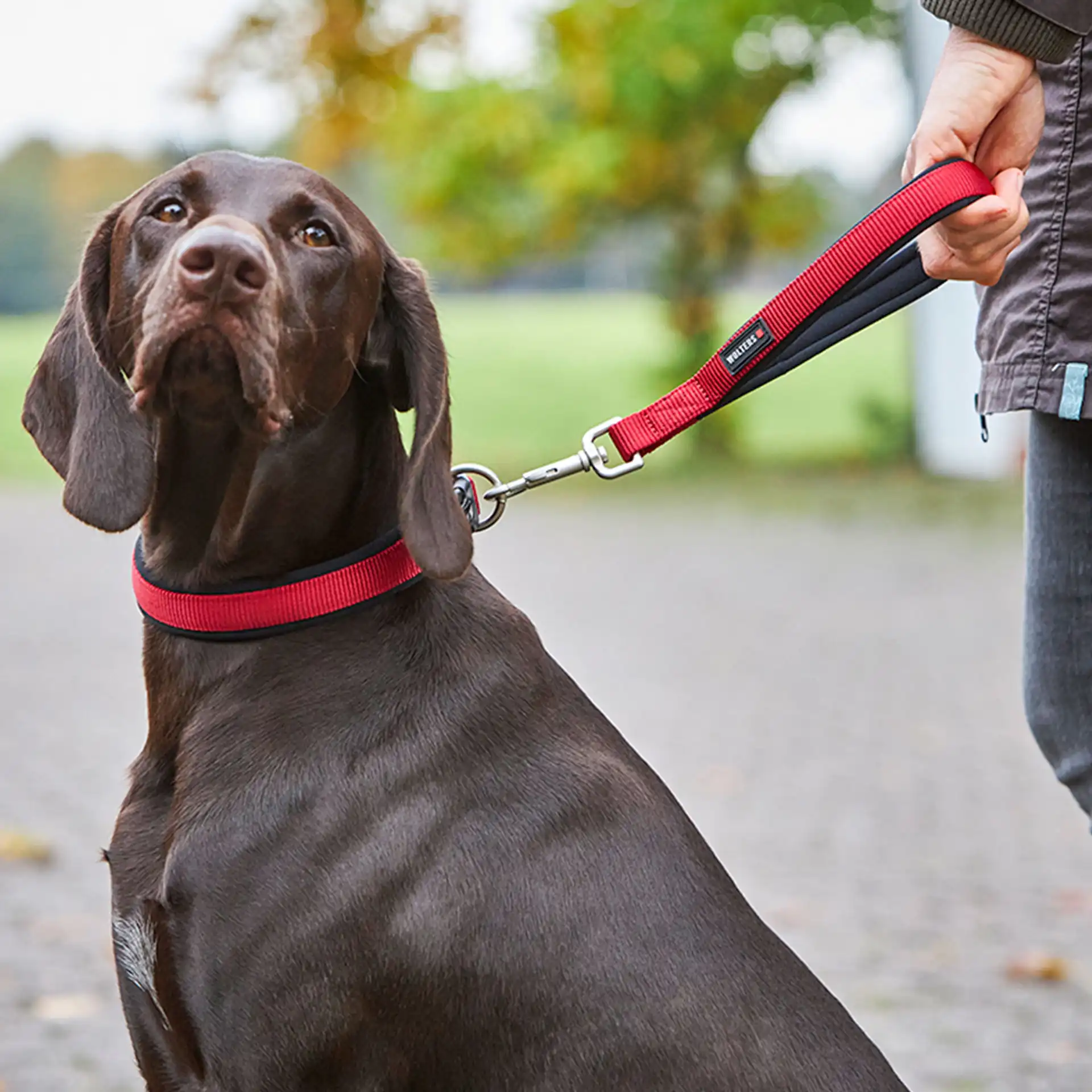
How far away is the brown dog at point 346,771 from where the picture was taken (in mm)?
2172

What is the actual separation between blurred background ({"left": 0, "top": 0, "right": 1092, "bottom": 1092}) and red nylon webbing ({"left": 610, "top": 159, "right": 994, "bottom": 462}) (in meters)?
0.37

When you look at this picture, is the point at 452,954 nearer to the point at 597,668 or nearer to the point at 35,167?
the point at 597,668

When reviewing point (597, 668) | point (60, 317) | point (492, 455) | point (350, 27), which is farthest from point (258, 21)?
point (60, 317)

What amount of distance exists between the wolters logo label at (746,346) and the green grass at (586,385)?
12.8 meters

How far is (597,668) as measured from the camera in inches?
338

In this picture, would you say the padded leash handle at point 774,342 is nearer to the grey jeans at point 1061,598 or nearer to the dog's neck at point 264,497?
the dog's neck at point 264,497

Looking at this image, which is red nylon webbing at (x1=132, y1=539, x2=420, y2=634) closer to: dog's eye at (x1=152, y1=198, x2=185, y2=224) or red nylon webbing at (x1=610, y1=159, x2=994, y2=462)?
red nylon webbing at (x1=610, y1=159, x2=994, y2=462)

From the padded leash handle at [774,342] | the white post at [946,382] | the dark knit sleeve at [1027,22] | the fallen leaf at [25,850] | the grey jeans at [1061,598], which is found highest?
the white post at [946,382]

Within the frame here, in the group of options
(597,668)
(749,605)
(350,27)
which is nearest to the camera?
(597,668)

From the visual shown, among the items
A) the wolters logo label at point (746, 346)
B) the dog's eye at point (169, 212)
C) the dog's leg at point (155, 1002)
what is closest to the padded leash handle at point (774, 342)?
the wolters logo label at point (746, 346)

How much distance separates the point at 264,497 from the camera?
2.41 metres

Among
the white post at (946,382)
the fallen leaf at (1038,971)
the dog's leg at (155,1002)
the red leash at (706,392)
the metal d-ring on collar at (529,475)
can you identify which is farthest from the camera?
the white post at (946,382)

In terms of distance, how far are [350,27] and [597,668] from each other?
10.7 metres

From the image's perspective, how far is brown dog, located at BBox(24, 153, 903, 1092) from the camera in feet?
7.13
